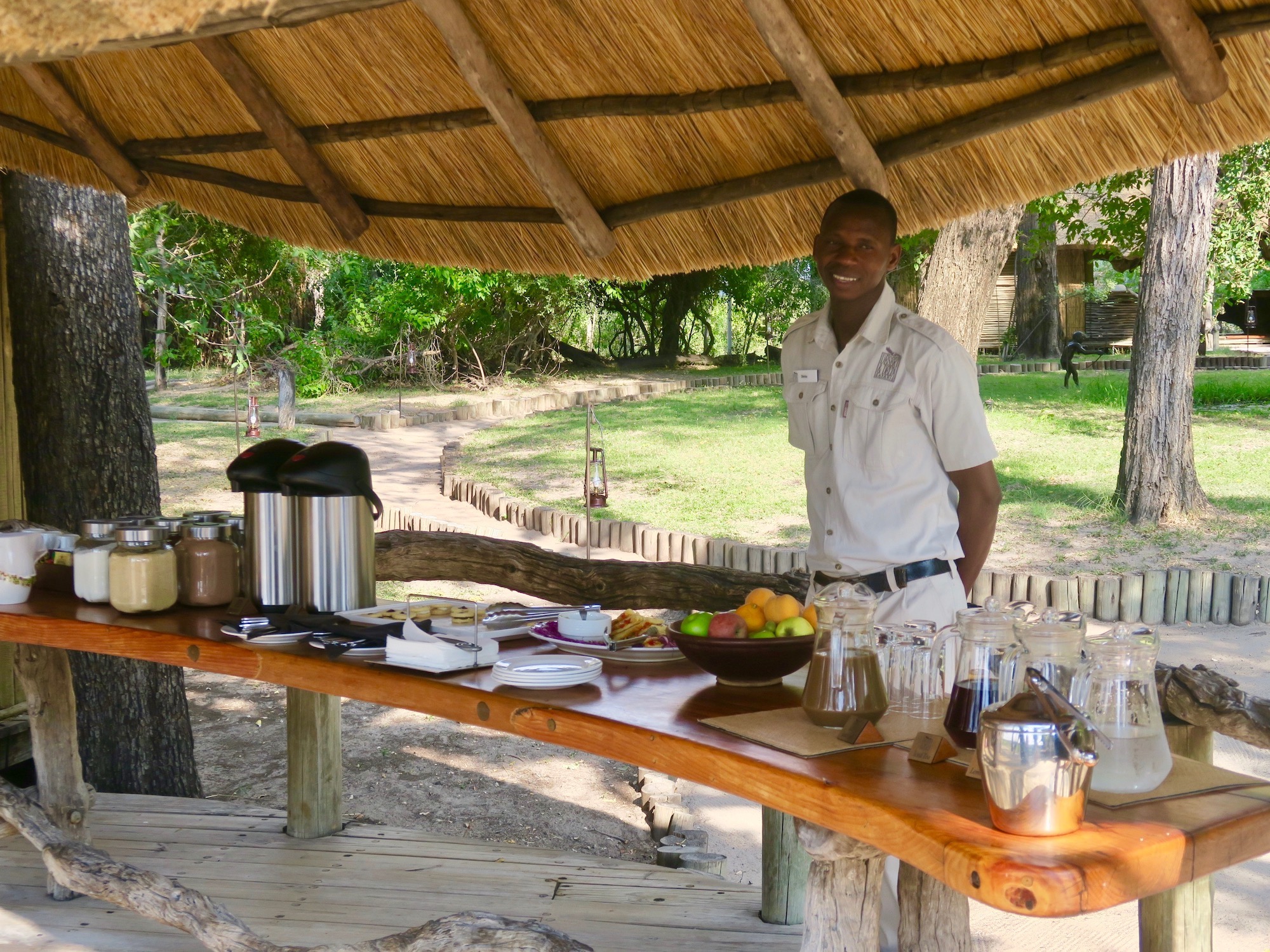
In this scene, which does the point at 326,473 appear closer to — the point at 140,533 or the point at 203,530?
the point at 203,530

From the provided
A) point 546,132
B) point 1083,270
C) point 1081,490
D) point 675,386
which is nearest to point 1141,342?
point 1081,490

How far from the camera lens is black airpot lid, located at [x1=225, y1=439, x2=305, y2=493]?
287 centimetres

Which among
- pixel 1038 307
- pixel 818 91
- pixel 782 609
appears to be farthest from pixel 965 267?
pixel 1038 307

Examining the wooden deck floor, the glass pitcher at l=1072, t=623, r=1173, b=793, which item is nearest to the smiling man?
the wooden deck floor

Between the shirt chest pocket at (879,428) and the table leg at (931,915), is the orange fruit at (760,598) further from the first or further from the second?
the shirt chest pocket at (879,428)

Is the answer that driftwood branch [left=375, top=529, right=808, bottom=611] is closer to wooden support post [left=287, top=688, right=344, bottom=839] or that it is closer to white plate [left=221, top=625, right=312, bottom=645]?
wooden support post [left=287, top=688, right=344, bottom=839]

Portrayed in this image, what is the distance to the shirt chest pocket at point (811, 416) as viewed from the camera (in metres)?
3.12

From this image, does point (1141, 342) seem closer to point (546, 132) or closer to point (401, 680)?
point (546, 132)

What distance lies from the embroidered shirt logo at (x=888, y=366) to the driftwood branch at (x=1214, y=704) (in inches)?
34.9

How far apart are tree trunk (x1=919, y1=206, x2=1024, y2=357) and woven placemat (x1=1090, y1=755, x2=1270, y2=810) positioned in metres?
5.19

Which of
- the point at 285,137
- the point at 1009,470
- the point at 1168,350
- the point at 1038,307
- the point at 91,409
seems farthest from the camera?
the point at 1038,307

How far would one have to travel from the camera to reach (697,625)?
7.55ft

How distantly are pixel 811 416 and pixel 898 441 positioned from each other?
30cm

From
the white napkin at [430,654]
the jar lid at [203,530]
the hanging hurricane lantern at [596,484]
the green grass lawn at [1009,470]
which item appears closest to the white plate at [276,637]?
the white napkin at [430,654]
